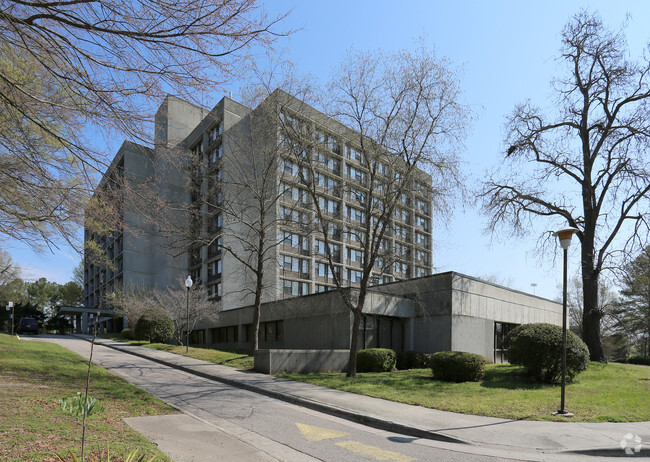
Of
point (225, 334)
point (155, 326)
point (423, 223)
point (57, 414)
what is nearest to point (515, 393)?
point (57, 414)

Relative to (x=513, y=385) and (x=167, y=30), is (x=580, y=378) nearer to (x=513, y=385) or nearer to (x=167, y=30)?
(x=513, y=385)

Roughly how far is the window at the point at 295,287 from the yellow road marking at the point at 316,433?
38.4 meters

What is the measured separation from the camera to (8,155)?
28.4ft

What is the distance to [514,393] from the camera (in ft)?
43.5

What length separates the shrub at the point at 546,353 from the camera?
14.5m

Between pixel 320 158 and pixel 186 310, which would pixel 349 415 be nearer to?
pixel 320 158

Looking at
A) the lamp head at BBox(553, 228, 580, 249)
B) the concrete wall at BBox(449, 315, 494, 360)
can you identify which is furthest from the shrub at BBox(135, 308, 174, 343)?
the lamp head at BBox(553, 228, 580, 249)

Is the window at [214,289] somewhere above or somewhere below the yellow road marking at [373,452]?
above

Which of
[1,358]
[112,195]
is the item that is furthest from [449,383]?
[1,358]

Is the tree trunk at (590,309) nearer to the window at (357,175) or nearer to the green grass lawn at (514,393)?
the green grass lawn at (514,393)

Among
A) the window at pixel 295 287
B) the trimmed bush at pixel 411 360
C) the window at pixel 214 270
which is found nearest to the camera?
the trimmed bush at pixel 411 360

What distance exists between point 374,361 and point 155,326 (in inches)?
754

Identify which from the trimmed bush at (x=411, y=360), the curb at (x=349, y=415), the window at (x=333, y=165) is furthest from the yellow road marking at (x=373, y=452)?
the trimmed bush at (x=411, y=360)

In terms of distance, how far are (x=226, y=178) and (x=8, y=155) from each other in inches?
602
